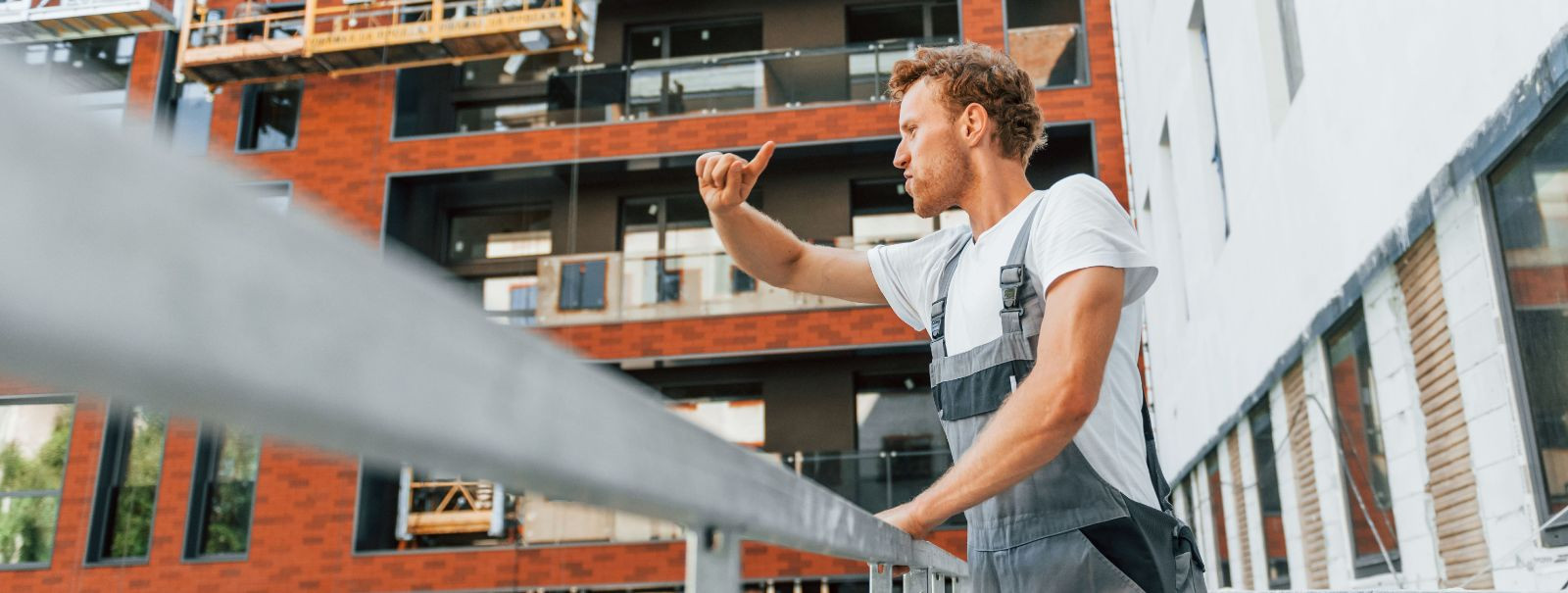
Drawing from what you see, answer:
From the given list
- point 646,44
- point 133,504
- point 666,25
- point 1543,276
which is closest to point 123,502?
point 133,504

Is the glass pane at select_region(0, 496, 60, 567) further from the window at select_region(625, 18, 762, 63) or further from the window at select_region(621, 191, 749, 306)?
the window at select_region(625, 18, 762, 63)

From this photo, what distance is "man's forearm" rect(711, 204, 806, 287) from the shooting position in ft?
4.50

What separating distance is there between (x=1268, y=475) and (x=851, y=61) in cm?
593

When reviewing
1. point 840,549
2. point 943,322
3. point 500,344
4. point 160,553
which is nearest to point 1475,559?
point 943,322

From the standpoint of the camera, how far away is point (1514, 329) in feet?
8.89

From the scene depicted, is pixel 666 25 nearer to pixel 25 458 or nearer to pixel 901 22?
pixel 901 22

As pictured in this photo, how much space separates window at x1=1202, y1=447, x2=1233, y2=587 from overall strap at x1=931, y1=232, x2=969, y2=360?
6082 mm

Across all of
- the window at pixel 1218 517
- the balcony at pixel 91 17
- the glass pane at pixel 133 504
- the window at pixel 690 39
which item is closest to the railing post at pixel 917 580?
the window at pixel 1218 517

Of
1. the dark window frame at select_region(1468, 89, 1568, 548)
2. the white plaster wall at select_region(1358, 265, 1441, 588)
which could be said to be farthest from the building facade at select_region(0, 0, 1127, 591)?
the dark window frame at select_region(1468, 89, 1568, 548)

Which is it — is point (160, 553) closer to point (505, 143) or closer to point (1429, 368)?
point (505, 143)

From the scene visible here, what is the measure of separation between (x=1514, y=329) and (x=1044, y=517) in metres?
2.17

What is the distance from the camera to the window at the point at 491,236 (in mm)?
12614

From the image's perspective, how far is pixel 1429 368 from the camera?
3.32 m

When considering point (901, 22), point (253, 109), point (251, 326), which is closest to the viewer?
point (251, 326)
